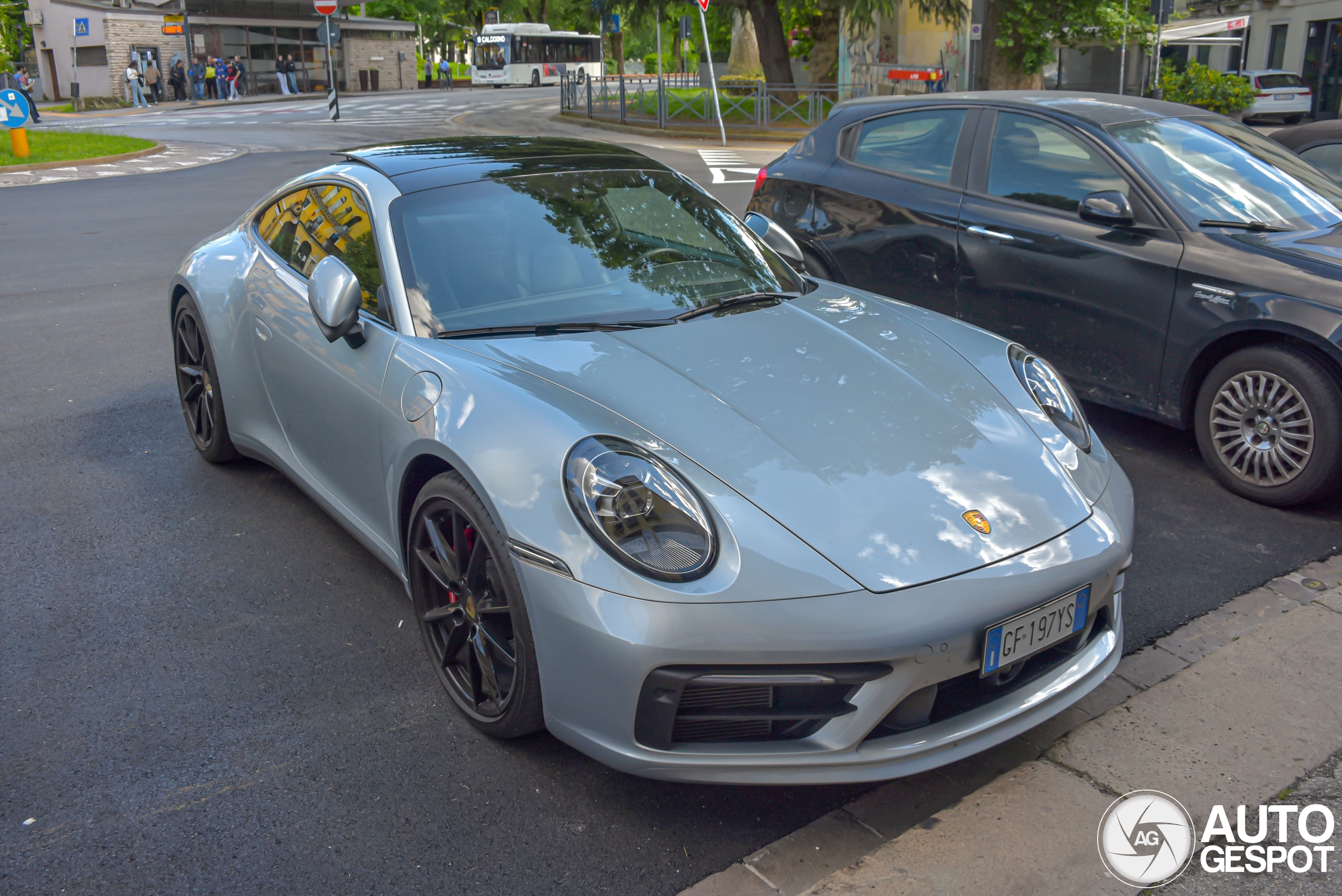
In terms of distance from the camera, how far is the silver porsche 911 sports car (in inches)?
95.7

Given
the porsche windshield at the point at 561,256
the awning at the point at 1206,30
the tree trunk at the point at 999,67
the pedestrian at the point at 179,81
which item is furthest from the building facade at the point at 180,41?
the porsche windshield at the point at 561,256

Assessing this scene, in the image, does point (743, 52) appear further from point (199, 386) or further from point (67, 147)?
point (199, 386)

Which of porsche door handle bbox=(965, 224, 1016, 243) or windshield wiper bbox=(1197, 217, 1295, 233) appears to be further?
porsche door handle bbox=(965, 224, 1016, 243)

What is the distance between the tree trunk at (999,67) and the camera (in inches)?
1005

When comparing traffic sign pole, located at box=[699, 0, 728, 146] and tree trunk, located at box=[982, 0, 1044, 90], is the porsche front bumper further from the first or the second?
tree trunk, located at box=[982, 0, 1044, 90]

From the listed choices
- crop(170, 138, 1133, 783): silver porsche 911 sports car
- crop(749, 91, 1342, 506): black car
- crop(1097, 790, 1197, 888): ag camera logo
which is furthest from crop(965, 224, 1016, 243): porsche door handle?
crop(1097, 790, 1197, 888): ag camera logo

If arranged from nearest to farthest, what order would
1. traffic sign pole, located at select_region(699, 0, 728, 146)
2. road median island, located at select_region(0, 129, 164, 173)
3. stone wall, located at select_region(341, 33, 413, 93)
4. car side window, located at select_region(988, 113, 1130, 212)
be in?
1. car side window, located at select_region(988, 113, 1130, 212)
2. road median island, located at select_region(0, 129, 164, 173)
3. traffic sign pole, located at select_region(699, 0, 728, 146)
4. stone wall, located at select_region(341, 33, 413, 93)

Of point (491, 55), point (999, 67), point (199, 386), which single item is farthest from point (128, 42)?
point (199, 386)

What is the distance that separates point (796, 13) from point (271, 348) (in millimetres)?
35383

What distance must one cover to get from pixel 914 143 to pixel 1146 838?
4.18 meters

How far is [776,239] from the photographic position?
4.57 metres

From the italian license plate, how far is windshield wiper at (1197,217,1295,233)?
269 cm

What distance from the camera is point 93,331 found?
297 inches

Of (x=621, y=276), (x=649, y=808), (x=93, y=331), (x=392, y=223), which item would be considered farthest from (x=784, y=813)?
(x=93, y=331)
